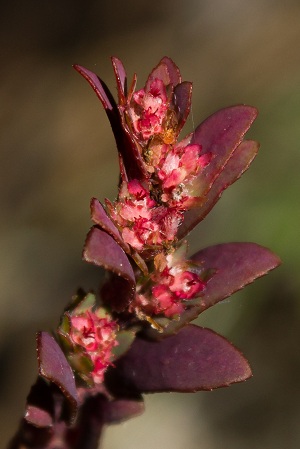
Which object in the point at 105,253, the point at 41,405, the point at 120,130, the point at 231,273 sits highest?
the point at 120,130

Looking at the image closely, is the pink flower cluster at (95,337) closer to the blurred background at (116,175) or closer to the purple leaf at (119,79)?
the purple leaf at (119,79)

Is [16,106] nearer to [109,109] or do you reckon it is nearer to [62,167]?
[62,167]

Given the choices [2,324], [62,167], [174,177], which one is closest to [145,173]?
[174,177]

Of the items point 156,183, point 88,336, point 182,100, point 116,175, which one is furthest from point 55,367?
point 116,175

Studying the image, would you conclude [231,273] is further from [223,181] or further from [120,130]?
[120,130]

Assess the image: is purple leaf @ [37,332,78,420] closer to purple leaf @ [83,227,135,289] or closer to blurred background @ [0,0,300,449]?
purple leaf @ [83,227,135,289]

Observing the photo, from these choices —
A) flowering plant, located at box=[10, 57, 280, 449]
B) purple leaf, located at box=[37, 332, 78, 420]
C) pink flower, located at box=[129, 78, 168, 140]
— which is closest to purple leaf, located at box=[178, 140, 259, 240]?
flowering plant, located at box=[10, 57, 280, 449]
